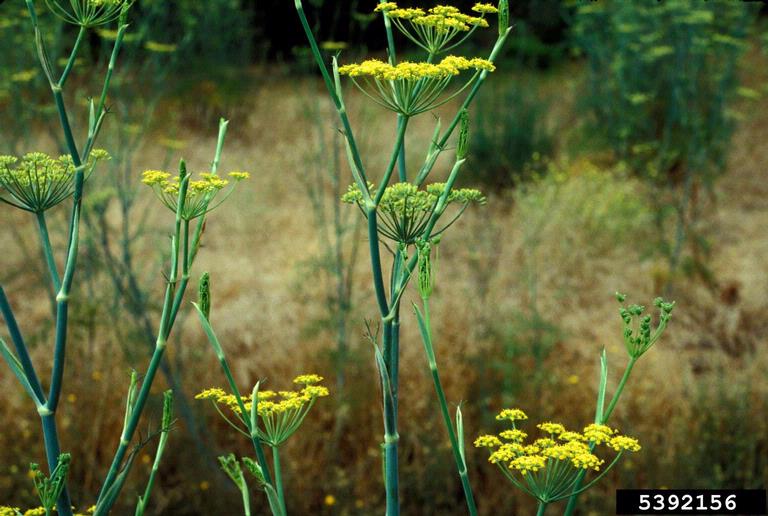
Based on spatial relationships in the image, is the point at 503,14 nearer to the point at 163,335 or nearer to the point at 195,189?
the point at 195,189

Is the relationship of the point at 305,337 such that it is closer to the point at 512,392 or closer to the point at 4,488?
the point at 512,392

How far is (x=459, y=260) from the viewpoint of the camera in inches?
A: 241

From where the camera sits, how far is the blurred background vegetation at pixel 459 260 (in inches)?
157

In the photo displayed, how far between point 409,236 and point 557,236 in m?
5.12

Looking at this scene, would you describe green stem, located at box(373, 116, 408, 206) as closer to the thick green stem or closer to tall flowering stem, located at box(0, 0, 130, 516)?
tall flowering stem, located at box(0, 0, 130, 516)

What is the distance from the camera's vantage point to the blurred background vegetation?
3996 millimetres

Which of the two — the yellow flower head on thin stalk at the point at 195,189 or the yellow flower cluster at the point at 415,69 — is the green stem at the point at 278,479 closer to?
the yellow flower head on thin stalk at the point at 195,189

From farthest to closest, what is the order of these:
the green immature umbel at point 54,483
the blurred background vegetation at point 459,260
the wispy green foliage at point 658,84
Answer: the wispy green foliage at point 658,84, the blurred background vegetation at point 459,260, the green immature umbel at point 54,483

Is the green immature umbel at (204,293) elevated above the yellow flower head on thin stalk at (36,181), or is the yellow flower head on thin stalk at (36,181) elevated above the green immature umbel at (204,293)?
the yellow flower head on thin stalk at (36,181)

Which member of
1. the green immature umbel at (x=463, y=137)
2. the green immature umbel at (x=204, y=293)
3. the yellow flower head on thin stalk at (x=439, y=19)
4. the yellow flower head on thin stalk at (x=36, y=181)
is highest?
the yellow flower head on thin stalk at (x=439, y=19)

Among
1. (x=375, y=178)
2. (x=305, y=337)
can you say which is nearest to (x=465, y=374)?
(x=305, y=337)

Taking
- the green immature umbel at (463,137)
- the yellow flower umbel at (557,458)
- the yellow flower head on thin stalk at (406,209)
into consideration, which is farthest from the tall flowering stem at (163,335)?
the yellow flower umbel at (557,458)

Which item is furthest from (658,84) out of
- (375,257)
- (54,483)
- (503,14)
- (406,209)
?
(54,483)

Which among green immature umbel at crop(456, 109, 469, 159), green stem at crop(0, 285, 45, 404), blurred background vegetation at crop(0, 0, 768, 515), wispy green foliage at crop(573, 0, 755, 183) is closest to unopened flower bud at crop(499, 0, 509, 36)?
green immature umbel at crop(456, 109, 469, 159)
